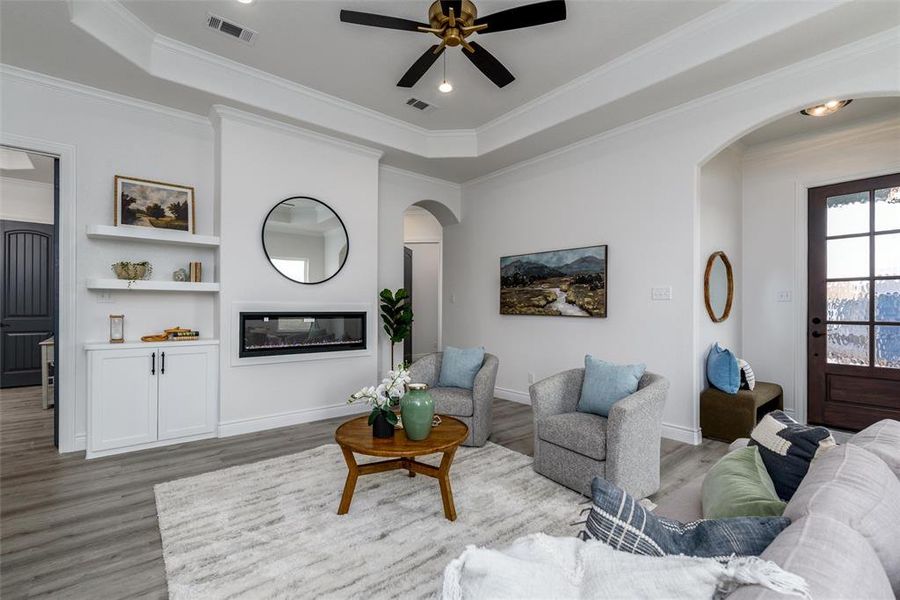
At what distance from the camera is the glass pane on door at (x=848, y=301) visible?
379 centimetres

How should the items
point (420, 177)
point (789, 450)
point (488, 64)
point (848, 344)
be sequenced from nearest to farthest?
point (789, 450) < point (488, 64) < point (848, 344) < point (420, 177)

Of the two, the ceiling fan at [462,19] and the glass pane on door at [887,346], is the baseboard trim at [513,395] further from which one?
the ceiling fan at [462,19]

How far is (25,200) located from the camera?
5.86 m

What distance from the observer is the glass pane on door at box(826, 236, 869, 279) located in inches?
149

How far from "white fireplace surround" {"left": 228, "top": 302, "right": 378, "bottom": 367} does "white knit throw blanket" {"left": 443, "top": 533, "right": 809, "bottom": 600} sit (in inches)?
143

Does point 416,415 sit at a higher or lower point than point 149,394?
higher

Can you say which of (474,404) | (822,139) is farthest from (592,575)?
(822,139)

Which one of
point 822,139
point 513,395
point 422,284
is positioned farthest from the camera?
point 422,284

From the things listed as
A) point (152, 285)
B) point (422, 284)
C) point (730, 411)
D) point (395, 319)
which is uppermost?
point (422, 284)

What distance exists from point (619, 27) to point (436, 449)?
10.5ft

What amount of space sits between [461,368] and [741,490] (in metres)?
2.57

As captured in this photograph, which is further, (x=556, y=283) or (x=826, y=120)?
(x=556, y=283)

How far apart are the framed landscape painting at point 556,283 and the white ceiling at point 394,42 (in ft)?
5.60

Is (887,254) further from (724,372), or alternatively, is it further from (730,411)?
(730,411)
